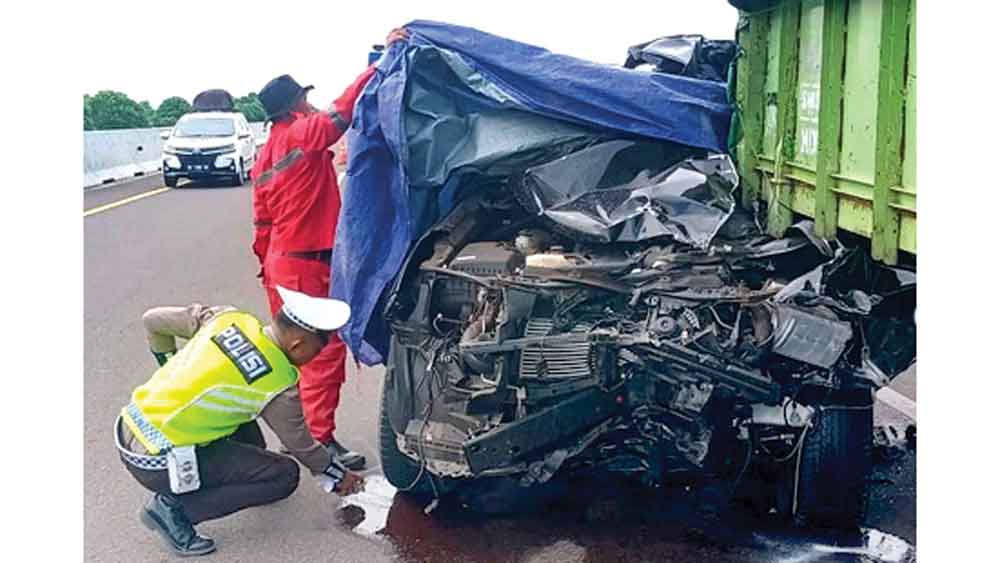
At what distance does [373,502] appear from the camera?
5.24 meters

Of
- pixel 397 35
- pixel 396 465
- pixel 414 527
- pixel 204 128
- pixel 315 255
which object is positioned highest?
pixel 397 35

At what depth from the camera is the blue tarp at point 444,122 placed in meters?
5.07

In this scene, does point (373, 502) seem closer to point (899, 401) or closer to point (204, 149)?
point (899, 401)

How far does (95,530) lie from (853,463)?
10.0 feet

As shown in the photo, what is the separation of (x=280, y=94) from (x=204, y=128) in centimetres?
1692

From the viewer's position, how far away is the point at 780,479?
16.1ft

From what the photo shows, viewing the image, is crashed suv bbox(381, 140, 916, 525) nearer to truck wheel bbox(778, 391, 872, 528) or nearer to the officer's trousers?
truck wheel bbox(778, 391, 872, 528)

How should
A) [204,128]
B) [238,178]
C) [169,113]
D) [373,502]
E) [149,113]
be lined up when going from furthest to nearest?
[238,178] < [204,128] < [169,113] < [149,113] < [373,502]

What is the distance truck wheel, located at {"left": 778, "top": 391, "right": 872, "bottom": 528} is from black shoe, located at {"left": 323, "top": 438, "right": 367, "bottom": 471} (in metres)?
2.03

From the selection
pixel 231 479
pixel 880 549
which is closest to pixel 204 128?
pixel 231 479

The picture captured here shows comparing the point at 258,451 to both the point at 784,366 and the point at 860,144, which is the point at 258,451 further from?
the point at 860,144

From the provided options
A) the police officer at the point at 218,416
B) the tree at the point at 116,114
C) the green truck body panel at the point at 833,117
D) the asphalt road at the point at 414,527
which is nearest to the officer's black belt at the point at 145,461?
the police officer at the point at 218,416

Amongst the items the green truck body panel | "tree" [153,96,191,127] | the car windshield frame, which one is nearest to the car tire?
the car windshield frame

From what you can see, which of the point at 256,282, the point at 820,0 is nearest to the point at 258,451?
the point at 820,0
